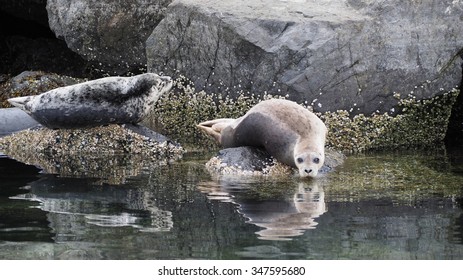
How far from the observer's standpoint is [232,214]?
6.84m

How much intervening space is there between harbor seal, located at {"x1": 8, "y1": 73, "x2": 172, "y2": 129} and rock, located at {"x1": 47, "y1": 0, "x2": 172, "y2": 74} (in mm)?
3866

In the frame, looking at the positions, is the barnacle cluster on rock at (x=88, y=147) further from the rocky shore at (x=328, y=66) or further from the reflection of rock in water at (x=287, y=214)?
the reflection of rock in water at (x=287, y=214)

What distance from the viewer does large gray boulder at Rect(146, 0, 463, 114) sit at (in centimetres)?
1154

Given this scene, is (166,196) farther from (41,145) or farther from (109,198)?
(41,145)

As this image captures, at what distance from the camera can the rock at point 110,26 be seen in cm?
1477

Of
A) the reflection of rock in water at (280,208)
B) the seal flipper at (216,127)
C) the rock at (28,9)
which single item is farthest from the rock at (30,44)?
the reflection of rock in water at (280,208)

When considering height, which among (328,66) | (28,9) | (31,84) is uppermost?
(28,9)

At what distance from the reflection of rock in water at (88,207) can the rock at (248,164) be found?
4.53 ft

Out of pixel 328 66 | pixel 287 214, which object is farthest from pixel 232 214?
pixel 328 66

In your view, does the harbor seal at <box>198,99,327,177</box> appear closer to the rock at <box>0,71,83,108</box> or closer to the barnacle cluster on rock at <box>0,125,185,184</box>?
the barnacle cluster on rock at <box>0,125,185,184</box>

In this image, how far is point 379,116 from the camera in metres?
11.6

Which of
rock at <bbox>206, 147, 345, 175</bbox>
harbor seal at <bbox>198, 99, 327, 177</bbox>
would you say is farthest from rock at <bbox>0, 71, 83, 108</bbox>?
rock at <bbox>206, 147, 345, 175</bbox>

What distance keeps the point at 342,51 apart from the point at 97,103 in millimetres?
3197

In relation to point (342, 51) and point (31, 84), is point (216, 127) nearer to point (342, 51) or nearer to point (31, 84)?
point (342, 51)
